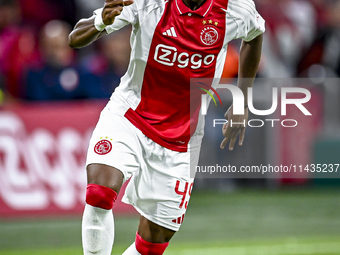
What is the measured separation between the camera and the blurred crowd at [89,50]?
813cm

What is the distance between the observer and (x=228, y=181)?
9.41m

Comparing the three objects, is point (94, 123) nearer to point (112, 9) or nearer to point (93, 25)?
point (93, 25)

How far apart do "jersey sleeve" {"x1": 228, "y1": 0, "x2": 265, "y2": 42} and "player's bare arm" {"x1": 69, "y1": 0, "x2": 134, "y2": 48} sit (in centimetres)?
78

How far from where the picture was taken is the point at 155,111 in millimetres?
4133

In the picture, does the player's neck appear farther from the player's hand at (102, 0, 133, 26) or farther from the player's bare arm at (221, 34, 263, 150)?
the player's bare arm at (221, 34, 263, 150)

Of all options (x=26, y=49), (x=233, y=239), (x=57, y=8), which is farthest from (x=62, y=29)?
(x=233, y=239)

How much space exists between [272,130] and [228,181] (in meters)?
→ 1.05

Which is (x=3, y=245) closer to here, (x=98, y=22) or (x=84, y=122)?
(x=84, y=122)

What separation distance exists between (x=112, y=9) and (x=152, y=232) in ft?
5.29

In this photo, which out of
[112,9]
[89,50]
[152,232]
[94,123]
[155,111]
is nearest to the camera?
[112,9]

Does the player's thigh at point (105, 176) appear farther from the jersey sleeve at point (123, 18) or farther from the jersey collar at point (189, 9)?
the jersey collar at point (189, 9)

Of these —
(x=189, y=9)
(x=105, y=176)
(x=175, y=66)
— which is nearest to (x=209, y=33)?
(x=189, y=9)

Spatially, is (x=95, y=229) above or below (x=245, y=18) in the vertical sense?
below

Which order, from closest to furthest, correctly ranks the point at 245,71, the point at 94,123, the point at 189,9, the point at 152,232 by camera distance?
→ the point at 189,9 < the point at 152,232 < the point at 245,71 < the point at 94,123
